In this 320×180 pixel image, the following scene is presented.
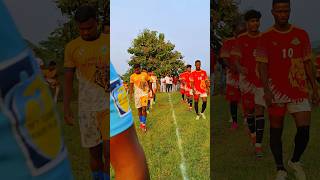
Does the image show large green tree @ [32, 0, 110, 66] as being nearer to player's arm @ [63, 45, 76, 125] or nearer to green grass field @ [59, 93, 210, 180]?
green grass field @ [59, 93, 210, 180]

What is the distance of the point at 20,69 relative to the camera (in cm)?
72

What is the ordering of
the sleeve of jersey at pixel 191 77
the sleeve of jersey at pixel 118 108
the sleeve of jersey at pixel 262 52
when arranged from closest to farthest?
the sleeve of jersey at pixel 118 108, the sleeve of jersey at pixel 262 52, the sleeve of jersey at pixel 191 77

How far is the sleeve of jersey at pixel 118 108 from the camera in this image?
2.26m

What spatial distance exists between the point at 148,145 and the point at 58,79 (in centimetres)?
184

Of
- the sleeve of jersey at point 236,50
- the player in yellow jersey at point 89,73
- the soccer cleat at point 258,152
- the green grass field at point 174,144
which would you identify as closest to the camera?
the player in yellow jersey at point 89,73

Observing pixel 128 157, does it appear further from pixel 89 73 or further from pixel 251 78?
pixel 251 78

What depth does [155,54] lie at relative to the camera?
21.9 m

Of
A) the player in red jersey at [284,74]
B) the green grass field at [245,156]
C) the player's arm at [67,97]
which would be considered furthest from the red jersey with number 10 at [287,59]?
the player's arm at [67,97]

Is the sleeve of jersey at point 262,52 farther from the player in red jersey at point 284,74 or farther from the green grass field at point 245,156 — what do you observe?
the green grass field at point 245,156

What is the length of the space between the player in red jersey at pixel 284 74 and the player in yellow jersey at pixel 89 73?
4.38 feet

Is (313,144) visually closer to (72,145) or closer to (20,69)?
Result: (72,145)

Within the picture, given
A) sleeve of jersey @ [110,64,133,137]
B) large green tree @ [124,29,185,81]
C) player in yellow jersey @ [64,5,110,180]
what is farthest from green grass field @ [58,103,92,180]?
large green tree @ [124,29,185,81]

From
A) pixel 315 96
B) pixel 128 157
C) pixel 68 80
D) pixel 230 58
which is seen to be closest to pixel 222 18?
pixel 230 58

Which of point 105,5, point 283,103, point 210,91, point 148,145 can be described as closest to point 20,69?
point 283,103
